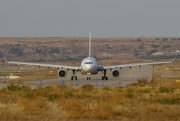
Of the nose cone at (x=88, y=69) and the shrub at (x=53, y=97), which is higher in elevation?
the nose cone at (x=88, y=69)

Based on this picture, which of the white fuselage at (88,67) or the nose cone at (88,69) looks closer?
the nose cone at (88,69)

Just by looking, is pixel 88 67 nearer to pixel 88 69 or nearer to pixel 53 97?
pixel 88 69

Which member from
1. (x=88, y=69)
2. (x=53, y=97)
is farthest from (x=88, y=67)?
(x=53, y=97)

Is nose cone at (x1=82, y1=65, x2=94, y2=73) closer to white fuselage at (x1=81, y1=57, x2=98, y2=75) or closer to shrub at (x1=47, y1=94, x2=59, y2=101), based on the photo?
white fuselage at (x1=81, y1=57, x2=98, y2=75)

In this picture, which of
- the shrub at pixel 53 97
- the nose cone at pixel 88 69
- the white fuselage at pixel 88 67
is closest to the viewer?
the shrub at pixel 53 97

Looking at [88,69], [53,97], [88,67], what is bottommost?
[53,97]

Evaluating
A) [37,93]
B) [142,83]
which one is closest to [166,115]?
[37,93]

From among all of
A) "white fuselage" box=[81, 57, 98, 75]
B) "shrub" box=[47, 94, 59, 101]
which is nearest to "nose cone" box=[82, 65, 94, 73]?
"white fuselage" box=[81, 57, 98, 75]

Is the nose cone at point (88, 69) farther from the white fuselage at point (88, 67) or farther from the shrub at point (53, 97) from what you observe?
the shrub at point (53, 97)

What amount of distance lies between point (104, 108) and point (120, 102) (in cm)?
589

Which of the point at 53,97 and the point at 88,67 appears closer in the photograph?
the point at 53,97

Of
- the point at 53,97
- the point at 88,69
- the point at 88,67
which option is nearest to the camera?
the point at 53,97

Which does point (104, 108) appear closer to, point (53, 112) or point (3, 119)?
point (53, 112)

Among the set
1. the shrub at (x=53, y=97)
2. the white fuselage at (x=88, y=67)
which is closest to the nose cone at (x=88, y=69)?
the white fuselage at (x=88, y=67)
